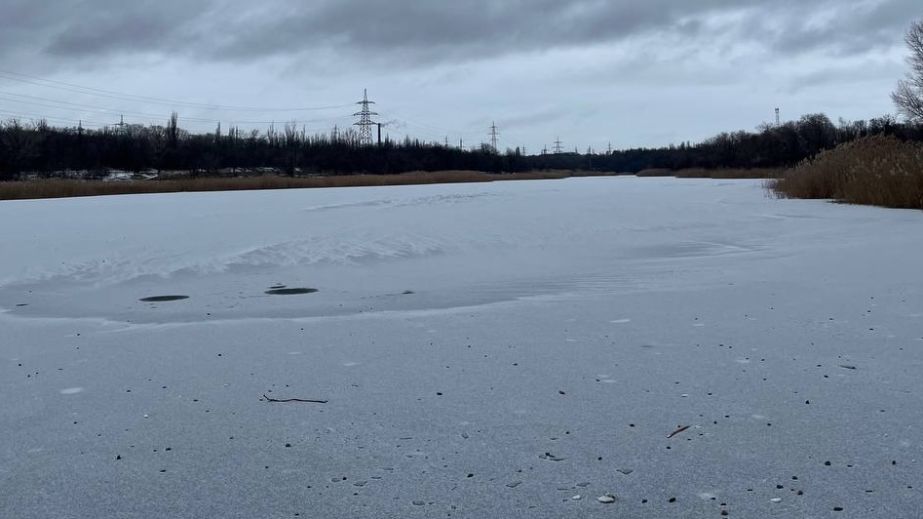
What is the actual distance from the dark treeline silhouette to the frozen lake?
28.9 m

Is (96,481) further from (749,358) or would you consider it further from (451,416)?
(749,358)

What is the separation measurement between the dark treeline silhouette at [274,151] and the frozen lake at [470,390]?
2892cm

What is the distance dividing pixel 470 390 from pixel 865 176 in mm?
12790

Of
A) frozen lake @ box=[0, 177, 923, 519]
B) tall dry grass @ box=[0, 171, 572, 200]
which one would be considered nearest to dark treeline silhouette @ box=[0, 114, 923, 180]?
tall dry grass @ box=[0, 171, 572, 200]

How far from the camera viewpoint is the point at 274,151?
54750mm

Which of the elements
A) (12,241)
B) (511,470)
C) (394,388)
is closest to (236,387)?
(394,388)

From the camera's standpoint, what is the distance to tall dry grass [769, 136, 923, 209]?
12578mm

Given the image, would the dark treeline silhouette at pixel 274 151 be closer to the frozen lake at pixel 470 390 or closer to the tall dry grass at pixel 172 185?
the tall dry grass at pixel 172 185

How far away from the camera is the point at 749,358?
314 cm

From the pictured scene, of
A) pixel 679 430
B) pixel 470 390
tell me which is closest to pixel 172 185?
pixel 470 390

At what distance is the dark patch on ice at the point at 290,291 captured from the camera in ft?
17.5

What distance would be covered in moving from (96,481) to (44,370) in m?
1.41

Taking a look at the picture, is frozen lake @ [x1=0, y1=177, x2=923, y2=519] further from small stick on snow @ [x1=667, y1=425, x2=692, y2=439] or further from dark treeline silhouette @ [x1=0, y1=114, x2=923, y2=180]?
dark treeline silhouette @ [x1=0, y1=114, x2=923, y2=180]

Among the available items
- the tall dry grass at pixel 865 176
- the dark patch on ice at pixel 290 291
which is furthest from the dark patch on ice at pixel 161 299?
the tall dry grass at pixel 865 176
